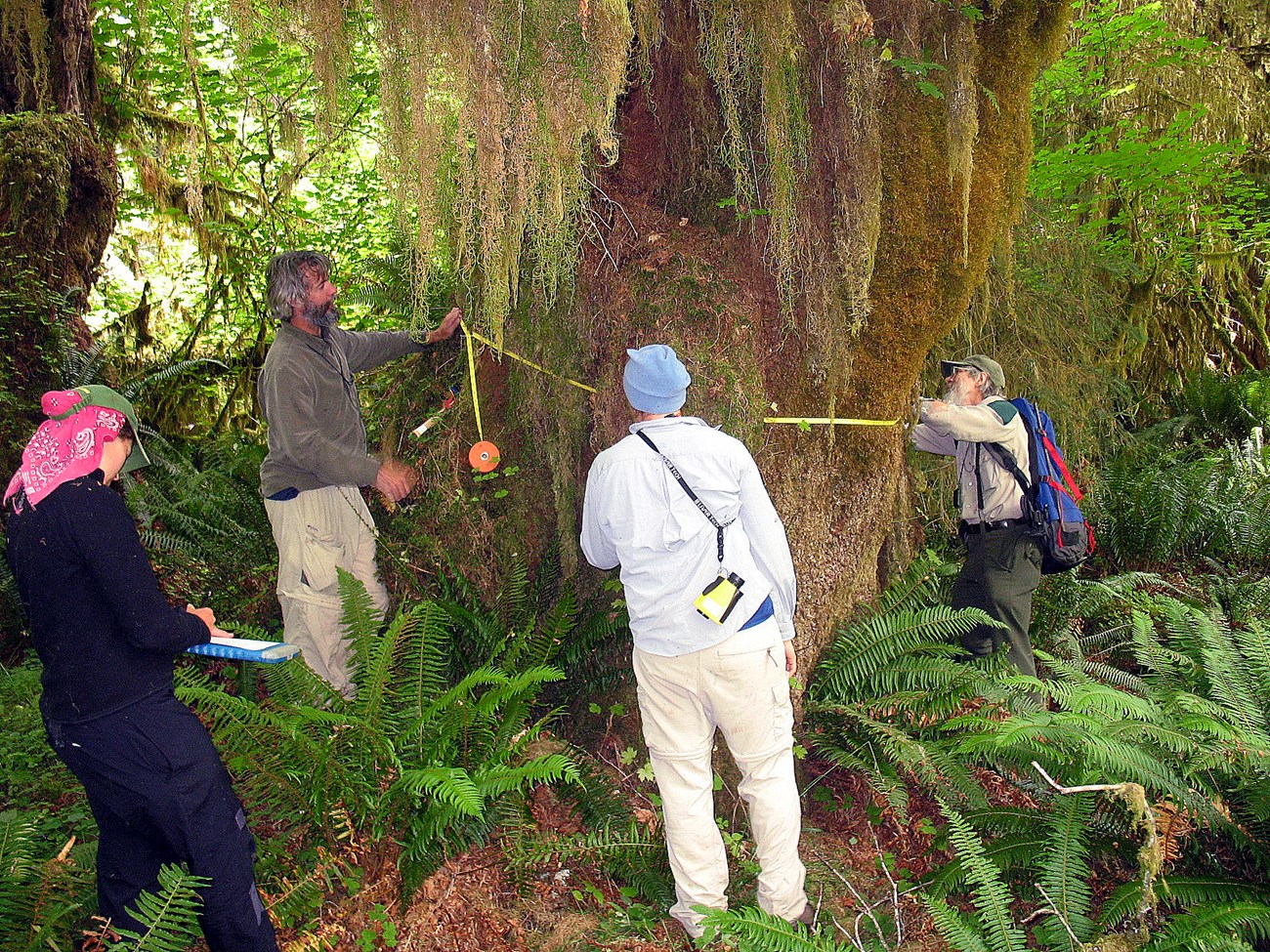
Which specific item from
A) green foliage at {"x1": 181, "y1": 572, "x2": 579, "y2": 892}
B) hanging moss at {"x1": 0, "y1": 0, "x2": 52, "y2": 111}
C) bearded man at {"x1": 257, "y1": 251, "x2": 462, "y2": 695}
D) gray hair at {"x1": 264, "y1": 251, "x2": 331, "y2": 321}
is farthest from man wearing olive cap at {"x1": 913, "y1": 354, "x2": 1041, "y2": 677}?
hanging moss at {"x1": 0, "y1": 0, "x2": 52, "y2": 111}

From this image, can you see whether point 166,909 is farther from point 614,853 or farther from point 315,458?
point 315,458

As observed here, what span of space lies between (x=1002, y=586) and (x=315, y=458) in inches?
136

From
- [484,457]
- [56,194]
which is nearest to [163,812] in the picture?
[484,457]

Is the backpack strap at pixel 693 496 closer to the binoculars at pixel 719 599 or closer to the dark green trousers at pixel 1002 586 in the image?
the binoculars at pixel 719 599

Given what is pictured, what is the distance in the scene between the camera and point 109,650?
103 inches

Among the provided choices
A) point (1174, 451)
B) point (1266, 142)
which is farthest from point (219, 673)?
point (1266, 142)

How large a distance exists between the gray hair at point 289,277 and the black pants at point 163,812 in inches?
84.4

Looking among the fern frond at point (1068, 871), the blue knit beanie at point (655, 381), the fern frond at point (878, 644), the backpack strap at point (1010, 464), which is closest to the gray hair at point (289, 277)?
the blue knit beanie at point (655, 381)

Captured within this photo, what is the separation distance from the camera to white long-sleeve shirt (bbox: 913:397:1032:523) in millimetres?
4430

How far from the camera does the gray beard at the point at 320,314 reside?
Answer: 433 cm

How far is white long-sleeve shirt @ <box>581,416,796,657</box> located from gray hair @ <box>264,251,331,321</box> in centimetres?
201

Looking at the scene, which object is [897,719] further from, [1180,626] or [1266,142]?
[1266,142]

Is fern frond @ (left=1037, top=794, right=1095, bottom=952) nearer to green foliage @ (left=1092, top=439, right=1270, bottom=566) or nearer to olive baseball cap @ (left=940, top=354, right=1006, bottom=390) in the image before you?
olive baseball cap @ (left=940, top=354, right=1006, bottom=390)

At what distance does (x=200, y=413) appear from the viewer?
8562mm
